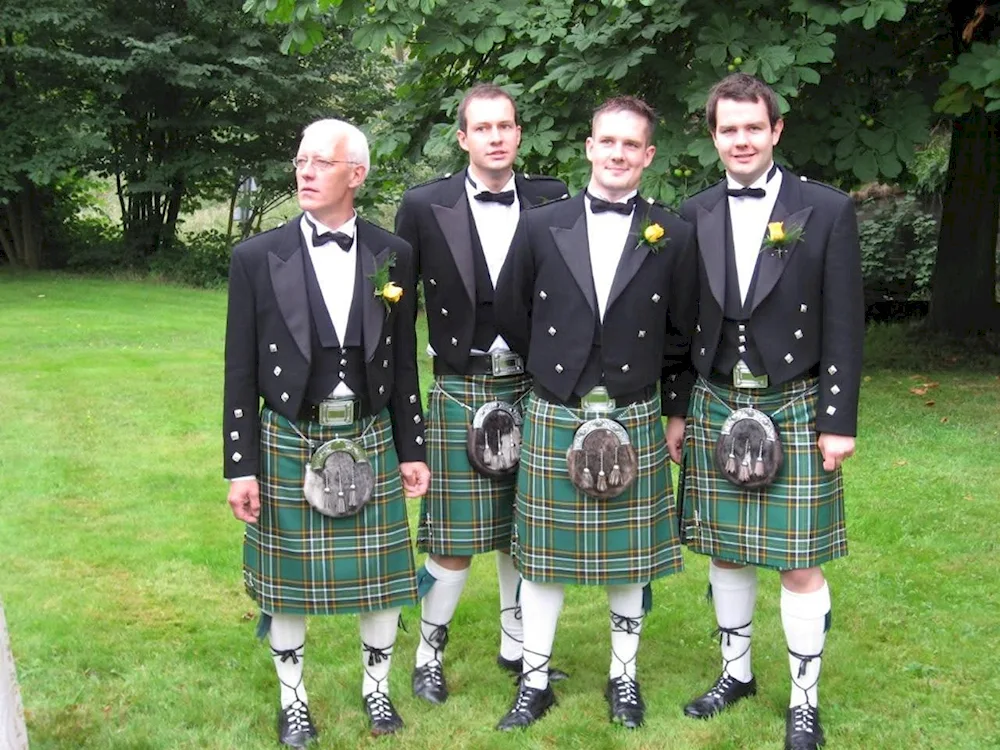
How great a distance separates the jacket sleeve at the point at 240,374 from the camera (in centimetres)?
323

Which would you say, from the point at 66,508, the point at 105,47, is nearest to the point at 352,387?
the point at 66,508

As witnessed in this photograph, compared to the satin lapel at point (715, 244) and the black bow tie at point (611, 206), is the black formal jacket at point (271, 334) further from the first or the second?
the satin lapel at point (715, 244)

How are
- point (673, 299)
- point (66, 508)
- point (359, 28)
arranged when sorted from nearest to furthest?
point (673, 299) → point (66, 508) → point (359, 28)

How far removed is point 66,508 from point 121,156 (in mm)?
14537

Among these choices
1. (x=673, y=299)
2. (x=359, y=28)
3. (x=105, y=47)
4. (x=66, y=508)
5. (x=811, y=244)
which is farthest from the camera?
(x=105, y=47)

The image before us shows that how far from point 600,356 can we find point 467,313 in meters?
0.48

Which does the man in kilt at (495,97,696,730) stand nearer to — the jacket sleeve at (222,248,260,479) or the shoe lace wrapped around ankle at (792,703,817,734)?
the shoe lace wrapped around ankle at (792,703,817,734)

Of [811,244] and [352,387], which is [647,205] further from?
[352,387]

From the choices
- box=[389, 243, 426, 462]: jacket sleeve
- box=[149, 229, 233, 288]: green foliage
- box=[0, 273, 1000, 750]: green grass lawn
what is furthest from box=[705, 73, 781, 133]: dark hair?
box=[149, 229, 233, 288]: green foliage

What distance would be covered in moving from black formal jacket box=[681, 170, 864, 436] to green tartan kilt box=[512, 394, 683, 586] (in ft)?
1.42

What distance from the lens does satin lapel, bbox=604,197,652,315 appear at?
3352mm

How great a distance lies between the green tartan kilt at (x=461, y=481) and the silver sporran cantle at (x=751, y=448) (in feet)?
2.33

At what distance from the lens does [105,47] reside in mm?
18609

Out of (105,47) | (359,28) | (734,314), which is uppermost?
(105,47)
